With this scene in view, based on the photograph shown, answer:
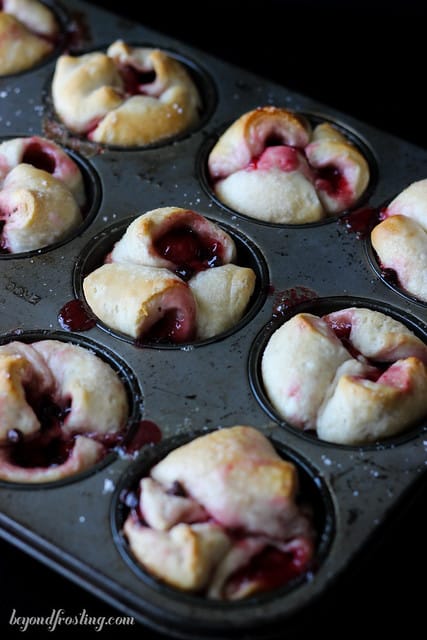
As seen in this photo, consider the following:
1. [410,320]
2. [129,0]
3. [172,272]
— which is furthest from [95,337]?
[129,0]

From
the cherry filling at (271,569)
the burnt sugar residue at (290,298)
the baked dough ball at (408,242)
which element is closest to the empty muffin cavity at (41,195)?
the burnt sugar residue at (290,298)

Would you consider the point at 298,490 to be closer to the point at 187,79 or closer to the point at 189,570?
the point at 189,570

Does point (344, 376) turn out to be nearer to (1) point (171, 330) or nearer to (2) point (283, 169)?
(1) point (171, 330)

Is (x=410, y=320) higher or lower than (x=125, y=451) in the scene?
higher

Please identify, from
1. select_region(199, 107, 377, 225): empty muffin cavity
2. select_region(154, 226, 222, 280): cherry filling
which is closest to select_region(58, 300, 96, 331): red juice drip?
select_region(154, 226, 222, 280): cherry filling

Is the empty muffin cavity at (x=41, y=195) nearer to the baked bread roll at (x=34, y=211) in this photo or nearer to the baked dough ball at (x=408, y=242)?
the baked bread roll at (x=34, y=211)
